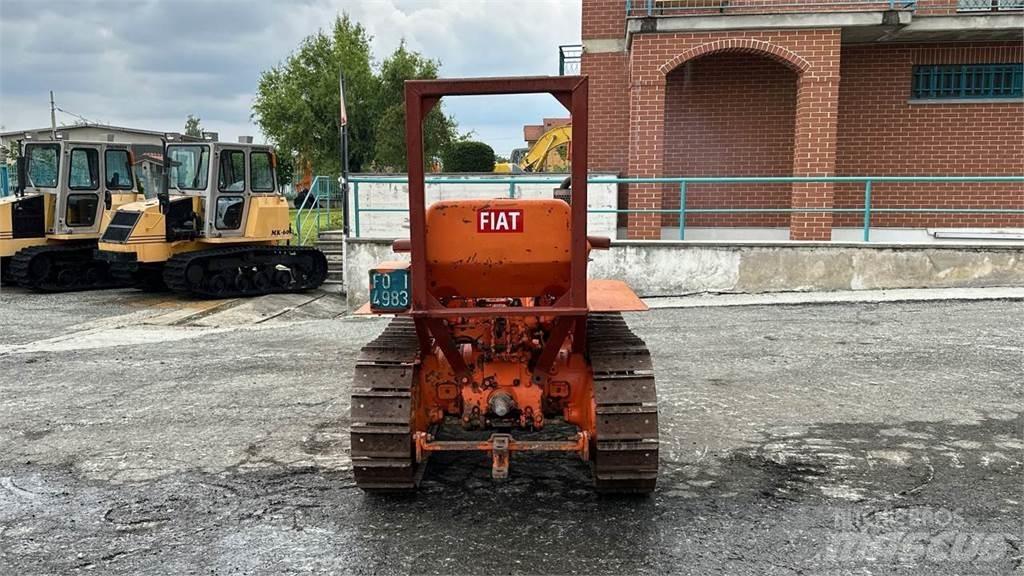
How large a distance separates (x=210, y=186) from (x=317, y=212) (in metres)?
5.90

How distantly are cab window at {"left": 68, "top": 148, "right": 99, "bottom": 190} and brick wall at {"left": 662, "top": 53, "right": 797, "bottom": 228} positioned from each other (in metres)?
10.7

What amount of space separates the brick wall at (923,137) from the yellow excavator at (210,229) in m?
10.1

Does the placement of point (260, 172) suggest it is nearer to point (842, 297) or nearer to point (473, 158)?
point (842, 297)

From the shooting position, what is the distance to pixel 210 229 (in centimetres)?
1420

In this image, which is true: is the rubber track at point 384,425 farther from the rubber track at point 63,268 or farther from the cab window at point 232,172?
the rubber track at point 63,268

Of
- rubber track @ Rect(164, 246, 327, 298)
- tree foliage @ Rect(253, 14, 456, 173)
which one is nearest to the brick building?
rubber track @ Rect(164, 246, 327, 298)

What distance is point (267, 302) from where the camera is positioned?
13.9 m

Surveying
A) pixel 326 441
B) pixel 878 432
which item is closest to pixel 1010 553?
pixel 878 432

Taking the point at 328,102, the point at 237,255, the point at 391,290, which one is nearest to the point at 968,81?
the point at 237,255

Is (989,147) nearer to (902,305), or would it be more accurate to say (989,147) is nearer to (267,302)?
(902,305)

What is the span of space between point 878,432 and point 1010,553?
1776mm

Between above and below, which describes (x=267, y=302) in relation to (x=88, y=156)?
below

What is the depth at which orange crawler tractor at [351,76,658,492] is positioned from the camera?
370cm

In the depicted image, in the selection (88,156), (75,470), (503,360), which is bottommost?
(75,470)
